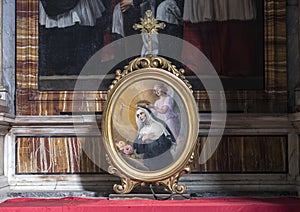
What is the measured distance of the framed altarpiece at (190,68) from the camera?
540 centimetres

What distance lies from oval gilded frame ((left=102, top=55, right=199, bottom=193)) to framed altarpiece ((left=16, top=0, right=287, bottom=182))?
55cm

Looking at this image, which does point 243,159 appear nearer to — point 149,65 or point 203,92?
point 203,92

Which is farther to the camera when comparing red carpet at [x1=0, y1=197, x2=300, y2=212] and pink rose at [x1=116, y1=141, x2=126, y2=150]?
pink rose at [x1=116, y1=141, x2=126, y2=150]

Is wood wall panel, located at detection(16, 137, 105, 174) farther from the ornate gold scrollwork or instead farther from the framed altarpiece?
the ornate gold scrollwork

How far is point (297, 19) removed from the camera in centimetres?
545

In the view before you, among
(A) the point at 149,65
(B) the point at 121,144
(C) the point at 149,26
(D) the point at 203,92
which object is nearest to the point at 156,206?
(B) the point at 121,144

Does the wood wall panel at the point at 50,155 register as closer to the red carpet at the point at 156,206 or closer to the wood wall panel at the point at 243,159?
the red carpet at the point at 156,206

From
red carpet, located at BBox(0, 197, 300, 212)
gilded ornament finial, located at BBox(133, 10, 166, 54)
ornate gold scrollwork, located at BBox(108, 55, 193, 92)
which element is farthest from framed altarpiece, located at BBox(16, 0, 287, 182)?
red carpet, located at BBox(0, 197, 300, 212)

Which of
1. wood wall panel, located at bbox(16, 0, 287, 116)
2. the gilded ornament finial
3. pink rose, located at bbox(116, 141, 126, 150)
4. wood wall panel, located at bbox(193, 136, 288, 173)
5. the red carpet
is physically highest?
the gilded ornament finial

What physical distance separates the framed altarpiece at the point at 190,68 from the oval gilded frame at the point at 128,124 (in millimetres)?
548

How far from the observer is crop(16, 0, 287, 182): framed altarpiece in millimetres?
5402

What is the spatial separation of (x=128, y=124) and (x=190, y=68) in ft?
2.96

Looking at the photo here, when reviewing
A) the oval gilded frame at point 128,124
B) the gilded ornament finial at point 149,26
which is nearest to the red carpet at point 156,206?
the oval gilded frame at point 128,124

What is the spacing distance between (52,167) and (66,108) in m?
0.53
